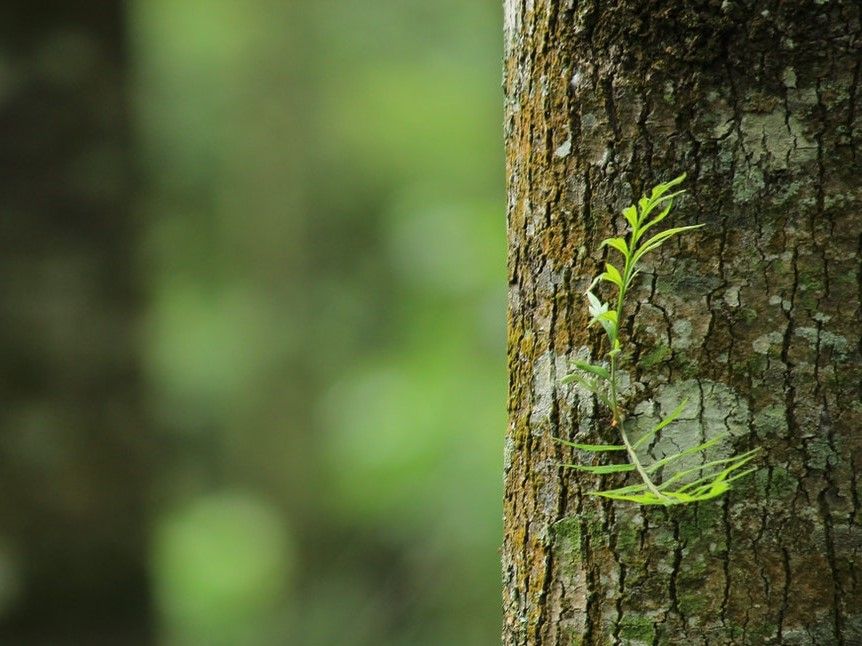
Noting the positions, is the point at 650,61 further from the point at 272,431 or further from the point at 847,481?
the point at 272,431

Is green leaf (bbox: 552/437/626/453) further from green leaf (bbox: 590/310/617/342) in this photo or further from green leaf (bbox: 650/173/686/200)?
green leaf (bbox: 650/173/686/200)

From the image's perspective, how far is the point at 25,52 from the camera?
308 centimetres

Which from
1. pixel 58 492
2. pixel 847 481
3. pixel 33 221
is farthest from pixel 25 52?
pixel 847 481

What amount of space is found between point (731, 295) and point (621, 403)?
0.15 metres

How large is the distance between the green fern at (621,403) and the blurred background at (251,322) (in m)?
2.39

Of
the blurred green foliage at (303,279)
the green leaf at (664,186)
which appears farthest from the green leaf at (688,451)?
the blurred green foliage at (303,279)

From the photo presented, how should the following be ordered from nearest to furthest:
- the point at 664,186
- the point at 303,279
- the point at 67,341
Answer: the point at 664,186, the point at 67,341, the point at 303,279

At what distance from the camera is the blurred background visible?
303 centimetres

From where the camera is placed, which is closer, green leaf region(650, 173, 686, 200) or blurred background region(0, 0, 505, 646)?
green leaf region(650, 173, 686, 200)

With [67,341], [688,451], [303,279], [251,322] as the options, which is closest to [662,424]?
[688,451]

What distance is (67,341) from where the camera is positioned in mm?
3021

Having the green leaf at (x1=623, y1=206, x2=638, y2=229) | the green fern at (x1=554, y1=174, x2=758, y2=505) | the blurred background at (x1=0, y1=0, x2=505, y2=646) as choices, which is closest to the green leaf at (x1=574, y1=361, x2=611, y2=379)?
the green fern at (x1=554, y1=174, x2=758, y2=505)

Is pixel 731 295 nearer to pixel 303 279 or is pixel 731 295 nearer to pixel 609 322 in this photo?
pixel 609 322

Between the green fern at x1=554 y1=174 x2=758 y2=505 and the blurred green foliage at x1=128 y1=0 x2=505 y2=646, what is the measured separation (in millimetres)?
5535
